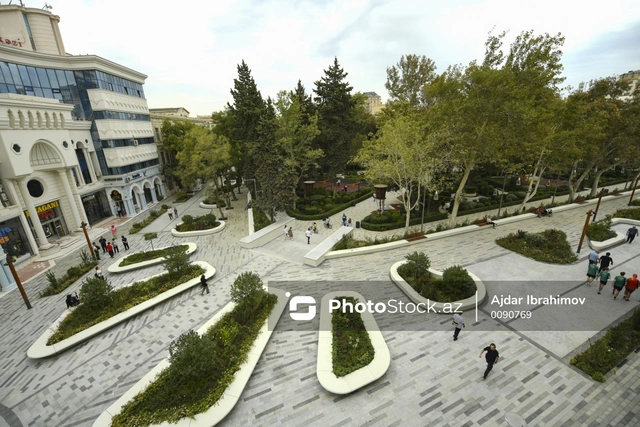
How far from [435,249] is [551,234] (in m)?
7.61

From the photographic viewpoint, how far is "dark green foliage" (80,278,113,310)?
43.1 ft

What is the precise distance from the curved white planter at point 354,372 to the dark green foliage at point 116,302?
9.22 metres


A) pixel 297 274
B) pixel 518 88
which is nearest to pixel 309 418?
pixel 297 274

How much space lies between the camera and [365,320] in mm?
11562

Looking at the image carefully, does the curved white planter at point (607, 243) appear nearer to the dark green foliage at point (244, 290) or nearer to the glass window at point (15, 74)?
the dark green foliage at point (244, 290)

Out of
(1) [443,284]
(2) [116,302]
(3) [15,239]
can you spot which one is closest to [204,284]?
(2) [116,302]

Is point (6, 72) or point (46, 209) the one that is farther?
point (46, 209)

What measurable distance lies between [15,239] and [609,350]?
35072mm

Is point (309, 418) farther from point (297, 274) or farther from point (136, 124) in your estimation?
point (136, 124)

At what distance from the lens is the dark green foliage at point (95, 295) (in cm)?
1312

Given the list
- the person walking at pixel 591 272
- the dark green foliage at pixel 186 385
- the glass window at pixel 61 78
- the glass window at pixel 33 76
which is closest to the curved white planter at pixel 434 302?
the person walking at pixel 591 272

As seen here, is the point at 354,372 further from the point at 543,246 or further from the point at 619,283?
the point at 543,246

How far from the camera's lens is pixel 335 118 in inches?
1264

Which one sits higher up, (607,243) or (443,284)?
(443,284)
